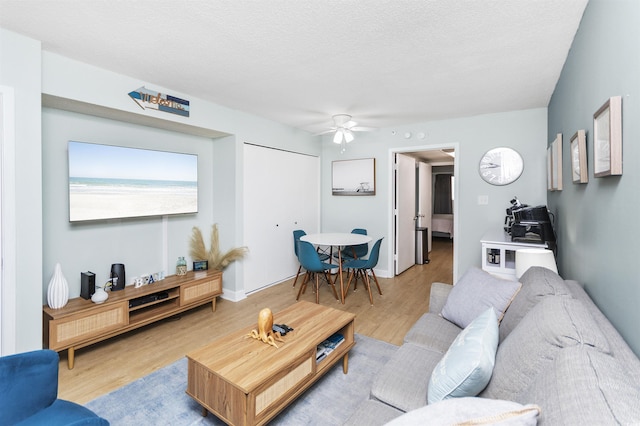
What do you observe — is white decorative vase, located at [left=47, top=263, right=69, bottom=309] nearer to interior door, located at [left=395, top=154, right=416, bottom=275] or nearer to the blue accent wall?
the blue accent wall

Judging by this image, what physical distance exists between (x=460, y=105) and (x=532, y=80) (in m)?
0.83

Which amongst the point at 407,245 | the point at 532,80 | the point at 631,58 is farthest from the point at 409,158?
the point at 631,58

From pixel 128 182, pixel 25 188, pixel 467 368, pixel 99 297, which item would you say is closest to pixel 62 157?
pixel 128 182

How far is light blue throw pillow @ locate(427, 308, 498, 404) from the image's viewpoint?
1118 mm

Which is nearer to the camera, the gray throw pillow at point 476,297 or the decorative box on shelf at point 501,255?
the gray throw pillow at point 476,297

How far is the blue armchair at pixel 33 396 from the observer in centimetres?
127

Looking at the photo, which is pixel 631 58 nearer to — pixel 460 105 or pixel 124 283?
pixel 460 105

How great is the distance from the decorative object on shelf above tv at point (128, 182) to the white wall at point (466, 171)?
2.52 metres

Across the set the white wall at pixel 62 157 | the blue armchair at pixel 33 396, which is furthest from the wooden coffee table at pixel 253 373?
the white wall at pixel 62 157

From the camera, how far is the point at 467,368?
112cm

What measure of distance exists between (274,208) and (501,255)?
2.88 meters

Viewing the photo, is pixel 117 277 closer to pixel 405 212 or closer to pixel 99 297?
pixel 99 297

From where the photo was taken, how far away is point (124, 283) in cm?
298

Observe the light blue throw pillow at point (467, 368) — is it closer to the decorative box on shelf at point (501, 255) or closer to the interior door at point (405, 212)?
the decorative box on shelf at point (501, 255)
